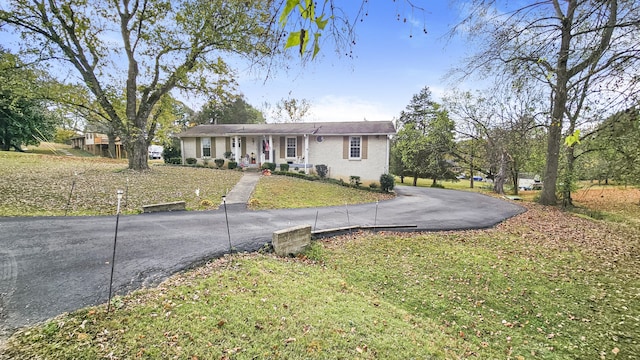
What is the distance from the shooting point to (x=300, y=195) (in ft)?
47.0

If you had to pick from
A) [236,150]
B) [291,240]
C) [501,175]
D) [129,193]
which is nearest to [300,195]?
[129,193]

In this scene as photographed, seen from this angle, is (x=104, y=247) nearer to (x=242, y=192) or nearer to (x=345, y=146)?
(x=242, y=192)

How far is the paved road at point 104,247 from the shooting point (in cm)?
362

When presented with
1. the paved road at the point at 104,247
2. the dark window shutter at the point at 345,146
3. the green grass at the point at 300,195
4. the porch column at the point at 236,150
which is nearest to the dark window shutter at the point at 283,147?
the porch column at the point at 236,150

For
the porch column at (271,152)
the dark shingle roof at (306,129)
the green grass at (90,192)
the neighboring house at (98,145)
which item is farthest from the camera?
the neighboring house at (98,145)

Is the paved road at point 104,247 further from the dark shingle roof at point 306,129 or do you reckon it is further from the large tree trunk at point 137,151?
the dark shingle roof at point 306,129

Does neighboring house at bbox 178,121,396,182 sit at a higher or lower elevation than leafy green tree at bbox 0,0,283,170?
lower

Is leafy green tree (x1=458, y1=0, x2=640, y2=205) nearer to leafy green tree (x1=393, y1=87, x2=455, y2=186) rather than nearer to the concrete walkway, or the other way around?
the concrete walkway

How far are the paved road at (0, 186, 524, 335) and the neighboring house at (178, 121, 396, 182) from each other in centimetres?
1031

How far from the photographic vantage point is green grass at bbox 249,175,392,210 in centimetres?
1201

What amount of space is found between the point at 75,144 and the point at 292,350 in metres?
65.8

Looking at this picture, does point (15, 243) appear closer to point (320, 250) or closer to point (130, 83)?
point (320, 250)

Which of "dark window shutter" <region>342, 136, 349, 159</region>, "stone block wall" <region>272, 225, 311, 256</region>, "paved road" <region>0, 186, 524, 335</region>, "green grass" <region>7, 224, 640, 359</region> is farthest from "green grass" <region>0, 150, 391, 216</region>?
"green grass" <region>7, 224, 640, 359</region>

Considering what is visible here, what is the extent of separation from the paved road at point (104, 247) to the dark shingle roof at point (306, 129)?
36.6 ft
